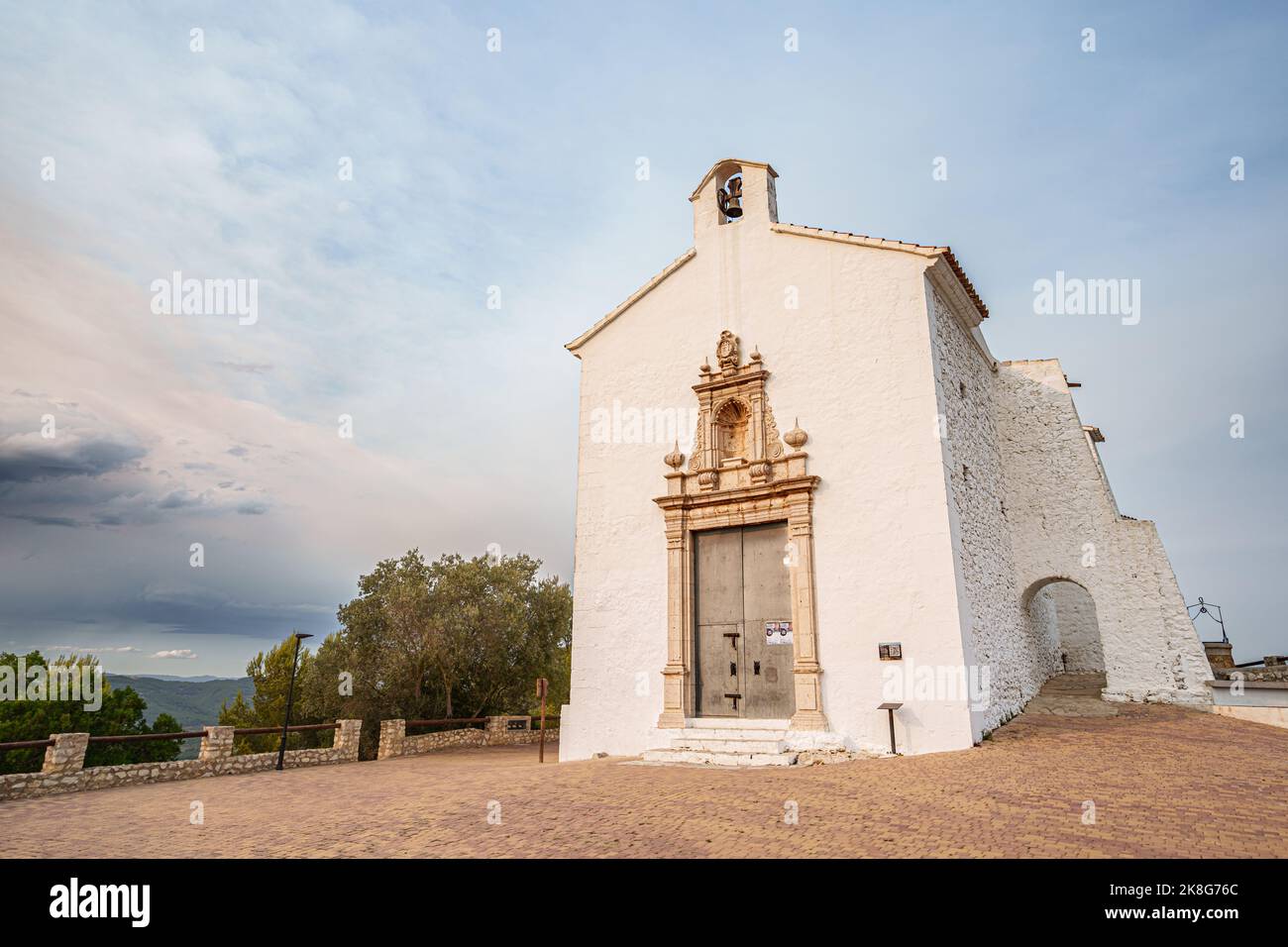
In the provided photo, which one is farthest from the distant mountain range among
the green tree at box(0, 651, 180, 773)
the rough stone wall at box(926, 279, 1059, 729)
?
the rough stone wall at box(926, 279, 1059, 729)

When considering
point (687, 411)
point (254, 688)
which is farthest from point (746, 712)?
point (254, 688)

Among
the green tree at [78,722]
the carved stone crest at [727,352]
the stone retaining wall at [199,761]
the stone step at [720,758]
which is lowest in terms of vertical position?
the green tree at [78,722]

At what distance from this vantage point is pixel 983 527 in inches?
460

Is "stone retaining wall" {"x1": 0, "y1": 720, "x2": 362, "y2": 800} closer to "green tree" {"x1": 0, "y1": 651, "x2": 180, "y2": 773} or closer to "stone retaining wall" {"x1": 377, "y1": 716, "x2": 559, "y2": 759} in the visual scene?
"stone retaining wall" {"x1": 377, "y1": 716, "x2": 559, "y2": 759}

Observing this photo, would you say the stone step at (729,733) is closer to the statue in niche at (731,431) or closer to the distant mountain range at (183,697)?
the statue in niche at (731,431)

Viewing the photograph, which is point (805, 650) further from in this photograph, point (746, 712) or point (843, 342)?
→ point (843, 342)

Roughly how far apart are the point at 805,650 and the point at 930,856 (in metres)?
5.92

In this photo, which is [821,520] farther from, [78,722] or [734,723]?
[78,722]

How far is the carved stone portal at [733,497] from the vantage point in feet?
35.0

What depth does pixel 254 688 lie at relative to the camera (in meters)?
32.6

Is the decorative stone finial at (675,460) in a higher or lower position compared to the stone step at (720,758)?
higher

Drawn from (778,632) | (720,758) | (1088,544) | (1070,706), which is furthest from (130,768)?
(1088,544)

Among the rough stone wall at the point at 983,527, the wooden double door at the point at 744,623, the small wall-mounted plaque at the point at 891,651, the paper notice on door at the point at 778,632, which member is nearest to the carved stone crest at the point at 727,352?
the wooden double door at the point at 744,623

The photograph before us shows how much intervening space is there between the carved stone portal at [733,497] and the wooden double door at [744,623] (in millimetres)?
163
